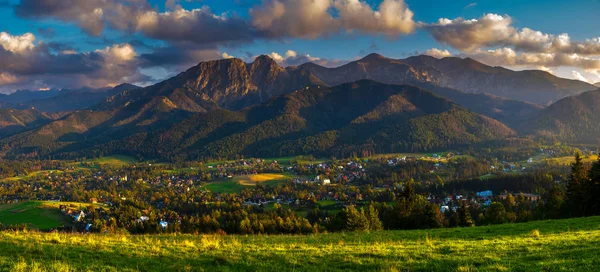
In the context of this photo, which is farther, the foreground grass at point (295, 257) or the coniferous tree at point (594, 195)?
the coniferous tree at point (594, 195)

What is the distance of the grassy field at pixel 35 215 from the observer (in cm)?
9289

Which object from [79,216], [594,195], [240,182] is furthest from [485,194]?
[79,216]

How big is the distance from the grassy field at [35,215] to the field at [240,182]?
193 ft

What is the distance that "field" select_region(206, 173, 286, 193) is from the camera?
153000 mm

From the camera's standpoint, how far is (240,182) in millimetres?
164625

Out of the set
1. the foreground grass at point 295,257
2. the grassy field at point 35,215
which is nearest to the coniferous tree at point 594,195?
the foreground grass at point 295,257

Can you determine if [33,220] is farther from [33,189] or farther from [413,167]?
[413,167]

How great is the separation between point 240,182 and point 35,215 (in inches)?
3202

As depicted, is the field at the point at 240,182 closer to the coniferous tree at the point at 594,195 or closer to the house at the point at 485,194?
the house at the point at 485,194

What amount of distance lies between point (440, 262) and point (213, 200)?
12005cm

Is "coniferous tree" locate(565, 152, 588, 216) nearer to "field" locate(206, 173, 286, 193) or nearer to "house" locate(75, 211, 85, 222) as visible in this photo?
"house" locate(75, 211, 85, 222)

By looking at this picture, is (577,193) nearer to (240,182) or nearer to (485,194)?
(485,194)

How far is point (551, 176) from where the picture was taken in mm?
125438

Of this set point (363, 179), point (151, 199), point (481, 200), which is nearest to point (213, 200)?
point (151, 199)
